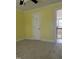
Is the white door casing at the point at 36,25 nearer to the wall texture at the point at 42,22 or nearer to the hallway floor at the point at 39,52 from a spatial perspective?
the wall texture at the point at 42,22

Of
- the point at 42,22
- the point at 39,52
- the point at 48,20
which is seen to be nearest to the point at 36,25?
the point at 42,22

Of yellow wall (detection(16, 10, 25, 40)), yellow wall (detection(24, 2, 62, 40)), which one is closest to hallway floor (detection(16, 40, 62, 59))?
yellow wall (detection(24, 2, 62, 40))

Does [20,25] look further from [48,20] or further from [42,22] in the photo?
[48,20]

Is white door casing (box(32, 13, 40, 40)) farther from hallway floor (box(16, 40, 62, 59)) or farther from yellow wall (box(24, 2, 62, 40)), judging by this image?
hallway floor (box(16, 40, 62, 59))

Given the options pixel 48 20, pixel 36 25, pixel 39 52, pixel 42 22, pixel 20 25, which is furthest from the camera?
pixel 36 25

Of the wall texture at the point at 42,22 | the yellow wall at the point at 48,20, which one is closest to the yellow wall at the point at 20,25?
the wall texture at the point at 42,22

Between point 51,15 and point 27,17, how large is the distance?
7.04 ft

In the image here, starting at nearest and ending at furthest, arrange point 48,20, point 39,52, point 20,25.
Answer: point 39,52
point 48,20
point 20,25

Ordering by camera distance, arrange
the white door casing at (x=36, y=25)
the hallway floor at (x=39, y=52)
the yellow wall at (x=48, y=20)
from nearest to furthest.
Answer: the hallway floor at (x=39, y=52) < the yellow wall at (x=48, y=20) < the white door casing at (x=36, y=25)

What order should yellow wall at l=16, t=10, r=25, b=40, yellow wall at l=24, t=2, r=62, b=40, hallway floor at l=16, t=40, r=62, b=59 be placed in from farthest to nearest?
yellow wall at l=16, t=10, r=25, b=40 < yellow wall at l=24, t=2, r=62, b=40 < hallway floor at l=16, t=40, r=62, b=59
